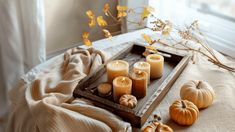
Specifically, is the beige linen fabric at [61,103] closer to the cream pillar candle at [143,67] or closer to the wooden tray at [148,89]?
the wooden tray at [148,89]

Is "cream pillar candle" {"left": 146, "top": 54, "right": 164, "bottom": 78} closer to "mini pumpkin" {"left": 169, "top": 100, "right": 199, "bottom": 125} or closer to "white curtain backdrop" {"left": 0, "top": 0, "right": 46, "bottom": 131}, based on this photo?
"mini pumpkin" {"left": 169, "top": 100, "right": 199, "bottom": 125}

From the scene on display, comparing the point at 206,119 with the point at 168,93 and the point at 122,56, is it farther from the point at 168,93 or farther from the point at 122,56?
the point at 122,56

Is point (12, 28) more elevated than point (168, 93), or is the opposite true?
point (12, 28)

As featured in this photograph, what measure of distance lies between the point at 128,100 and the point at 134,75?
0.11m

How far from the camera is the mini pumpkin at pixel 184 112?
96 centimetres

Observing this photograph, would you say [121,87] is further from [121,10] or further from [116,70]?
[121,10]

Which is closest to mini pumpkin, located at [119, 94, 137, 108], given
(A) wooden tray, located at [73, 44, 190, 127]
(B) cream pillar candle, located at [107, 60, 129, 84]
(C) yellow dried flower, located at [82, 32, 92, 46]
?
(A) wooden tray, located at [73, 44, 190, 127]

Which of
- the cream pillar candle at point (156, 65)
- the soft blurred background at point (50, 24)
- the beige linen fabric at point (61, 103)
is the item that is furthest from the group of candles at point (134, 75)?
the soft blurred background at point (50, 24)

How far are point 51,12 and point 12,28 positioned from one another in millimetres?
327

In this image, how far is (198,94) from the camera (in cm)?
103

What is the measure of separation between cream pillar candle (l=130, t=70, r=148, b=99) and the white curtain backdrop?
82 centimetres

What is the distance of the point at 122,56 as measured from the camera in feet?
4.26

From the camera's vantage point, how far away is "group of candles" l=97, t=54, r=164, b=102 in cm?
102

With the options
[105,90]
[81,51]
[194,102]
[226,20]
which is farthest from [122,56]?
[226,20]
